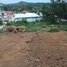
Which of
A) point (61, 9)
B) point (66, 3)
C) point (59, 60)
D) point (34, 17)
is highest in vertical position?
point (66, 3)

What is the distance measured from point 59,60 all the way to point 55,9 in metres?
12.3

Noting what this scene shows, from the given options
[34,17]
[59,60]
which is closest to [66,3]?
[34,17]

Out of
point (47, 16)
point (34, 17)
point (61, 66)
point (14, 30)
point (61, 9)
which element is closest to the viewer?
point (61, 66)

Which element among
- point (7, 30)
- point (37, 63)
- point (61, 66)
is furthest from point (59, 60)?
point (7, 30)

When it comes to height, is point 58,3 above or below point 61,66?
above

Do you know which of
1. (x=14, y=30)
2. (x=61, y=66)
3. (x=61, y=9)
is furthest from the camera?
(x=61, y=9)

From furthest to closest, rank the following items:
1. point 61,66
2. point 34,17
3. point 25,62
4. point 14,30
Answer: point 34,17
point 14,30
point 25,62
point 61,66

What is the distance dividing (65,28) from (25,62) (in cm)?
779

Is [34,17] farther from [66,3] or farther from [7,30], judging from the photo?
[7,30]

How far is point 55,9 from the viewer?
14234 mm

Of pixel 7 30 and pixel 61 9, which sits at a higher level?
pixel 61 9

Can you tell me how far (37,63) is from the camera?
3.33 m

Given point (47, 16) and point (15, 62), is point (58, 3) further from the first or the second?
point (15, 62)

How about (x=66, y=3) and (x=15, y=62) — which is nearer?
(x=15, y=62)
